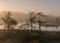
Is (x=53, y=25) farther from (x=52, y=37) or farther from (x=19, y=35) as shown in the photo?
(x=19, y=35)

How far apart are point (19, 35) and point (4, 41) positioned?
2.79ft

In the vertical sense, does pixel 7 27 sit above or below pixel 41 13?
below

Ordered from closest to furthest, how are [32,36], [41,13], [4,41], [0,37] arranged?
[32,36], [4,41], [0,37], [41,13]

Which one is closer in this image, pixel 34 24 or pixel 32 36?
pixel 32 36

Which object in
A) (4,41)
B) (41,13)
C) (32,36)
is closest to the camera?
(32,36)

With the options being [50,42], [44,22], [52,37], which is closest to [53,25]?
[44,22]

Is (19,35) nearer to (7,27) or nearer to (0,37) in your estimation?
(0,37)

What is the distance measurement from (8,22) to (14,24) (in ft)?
2.76

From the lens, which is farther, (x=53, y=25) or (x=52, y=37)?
→ (x=53, y=25)

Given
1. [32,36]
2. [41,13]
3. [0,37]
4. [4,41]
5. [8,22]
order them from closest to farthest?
[32,36] < [4,41] < [0,37] < [41,13] < [8,22]

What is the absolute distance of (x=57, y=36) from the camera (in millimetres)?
10781

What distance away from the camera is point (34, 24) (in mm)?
11773

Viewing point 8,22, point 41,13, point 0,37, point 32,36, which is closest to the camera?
point 32,36

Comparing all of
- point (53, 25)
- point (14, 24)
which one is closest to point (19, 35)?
point (14, 24)
